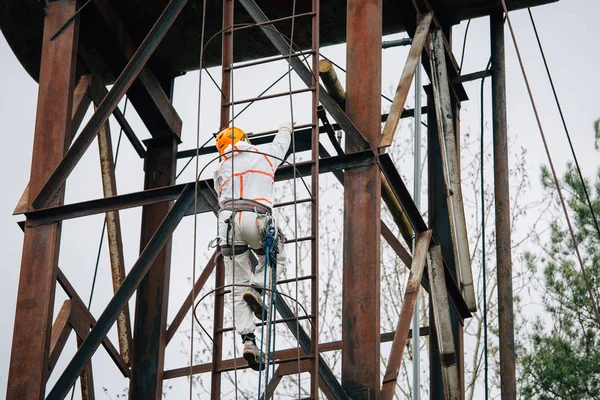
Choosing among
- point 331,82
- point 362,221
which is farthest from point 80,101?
point 362,221

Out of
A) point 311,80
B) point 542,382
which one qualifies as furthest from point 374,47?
point 542,382

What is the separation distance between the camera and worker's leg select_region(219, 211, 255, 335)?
991cm

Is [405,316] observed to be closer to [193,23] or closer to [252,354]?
[252,354]

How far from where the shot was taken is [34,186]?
1170 centimetres

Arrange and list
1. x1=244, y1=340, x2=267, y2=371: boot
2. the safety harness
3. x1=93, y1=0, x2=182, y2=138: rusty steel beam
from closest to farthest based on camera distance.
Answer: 1. x1=244, y1=340, x2=267, y2=371: boot
2. the safety harness
3. x1=93, y1=0, x2=182, y2=138: rusty steel beam

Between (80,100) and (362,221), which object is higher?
(80,100)

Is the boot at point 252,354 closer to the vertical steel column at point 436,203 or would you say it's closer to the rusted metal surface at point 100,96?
the vertical steel column at point 436,203

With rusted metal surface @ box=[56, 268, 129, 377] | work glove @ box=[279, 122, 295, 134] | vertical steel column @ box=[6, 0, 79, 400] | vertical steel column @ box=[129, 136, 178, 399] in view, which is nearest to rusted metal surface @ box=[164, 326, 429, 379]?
vertical steel column @ box=[129, 136, 178, 399]

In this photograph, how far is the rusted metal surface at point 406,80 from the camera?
1063 cm

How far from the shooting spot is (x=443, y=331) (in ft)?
38.1

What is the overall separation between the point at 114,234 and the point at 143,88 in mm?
1724

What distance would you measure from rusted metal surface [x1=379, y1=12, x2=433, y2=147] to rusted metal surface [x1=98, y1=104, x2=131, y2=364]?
12.6 ft

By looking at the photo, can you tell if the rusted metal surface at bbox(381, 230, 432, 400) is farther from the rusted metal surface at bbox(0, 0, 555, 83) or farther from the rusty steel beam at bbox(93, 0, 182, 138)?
the rusty steel beam at bbox(93, 0, 182, 138)

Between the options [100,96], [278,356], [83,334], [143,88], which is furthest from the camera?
[143,88]
